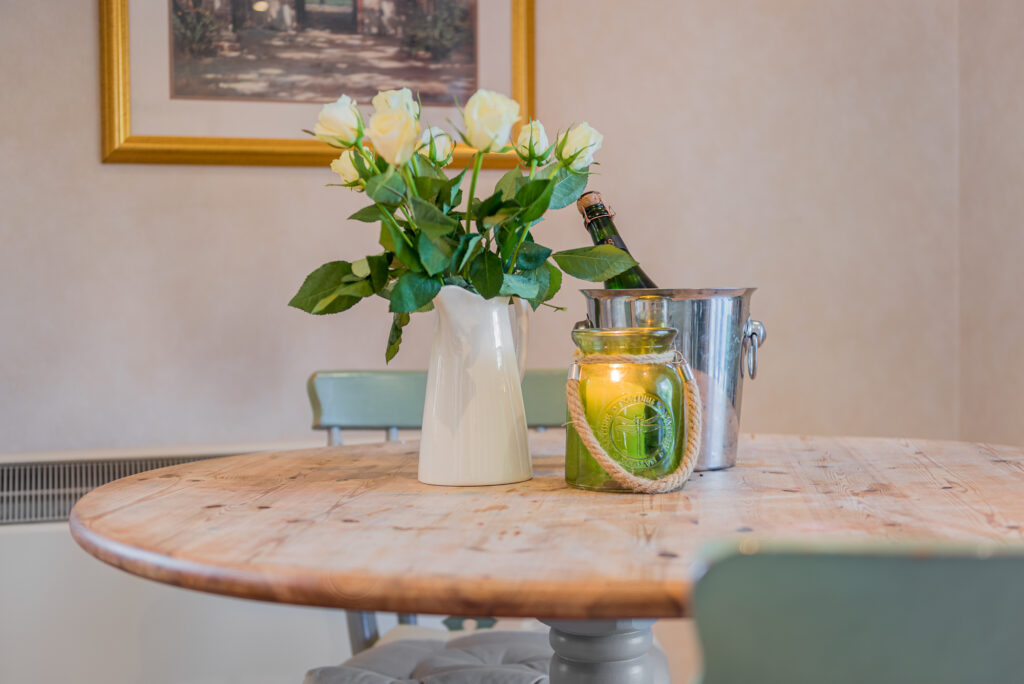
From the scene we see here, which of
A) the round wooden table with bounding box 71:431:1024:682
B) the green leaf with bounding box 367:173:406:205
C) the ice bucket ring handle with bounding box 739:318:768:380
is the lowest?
the round wooden table with bounding box 71:431:1024:682

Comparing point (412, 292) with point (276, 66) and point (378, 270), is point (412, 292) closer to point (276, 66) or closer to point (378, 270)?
point (378, 270)

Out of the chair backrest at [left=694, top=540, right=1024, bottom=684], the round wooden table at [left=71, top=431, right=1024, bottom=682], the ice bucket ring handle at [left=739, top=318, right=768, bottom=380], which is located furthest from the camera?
the ice bucket ring handle at [left=739, top=318, right=768, bottom=380]

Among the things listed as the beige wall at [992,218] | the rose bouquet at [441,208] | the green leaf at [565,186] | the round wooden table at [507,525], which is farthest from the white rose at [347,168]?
the beige wall at [992,218]

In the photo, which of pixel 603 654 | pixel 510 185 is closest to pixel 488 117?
pixel 510 185

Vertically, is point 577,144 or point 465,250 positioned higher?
point 577,144

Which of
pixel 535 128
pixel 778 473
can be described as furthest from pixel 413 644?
pixel 535 128

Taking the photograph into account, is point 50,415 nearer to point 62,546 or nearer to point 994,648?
point 62,546

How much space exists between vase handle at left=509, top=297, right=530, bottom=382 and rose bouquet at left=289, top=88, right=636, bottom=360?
1.4 inches

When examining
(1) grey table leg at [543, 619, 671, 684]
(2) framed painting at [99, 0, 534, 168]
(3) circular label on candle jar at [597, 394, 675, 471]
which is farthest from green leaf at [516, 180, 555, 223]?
(2) framed painting at [99, 0, 534, 168]

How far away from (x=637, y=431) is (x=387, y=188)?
1.12ft

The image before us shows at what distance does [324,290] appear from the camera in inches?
36.1

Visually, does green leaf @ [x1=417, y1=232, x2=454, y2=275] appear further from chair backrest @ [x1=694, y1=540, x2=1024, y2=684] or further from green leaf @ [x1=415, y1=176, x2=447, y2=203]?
chair backrest @ [x1=694, y1=540, x2=1024, y2=684]

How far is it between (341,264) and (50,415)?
1374 millimetres

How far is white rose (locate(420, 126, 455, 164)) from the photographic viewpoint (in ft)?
3.07
